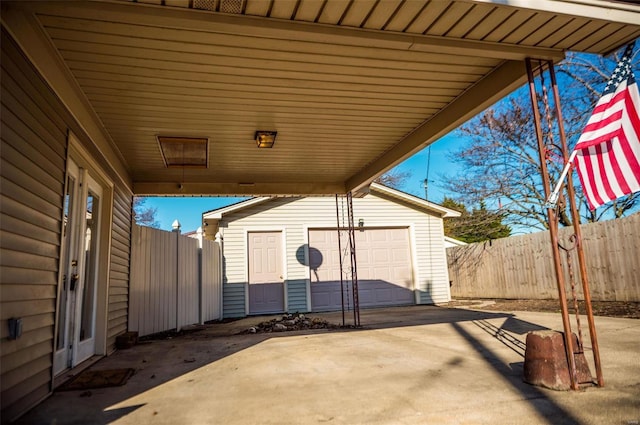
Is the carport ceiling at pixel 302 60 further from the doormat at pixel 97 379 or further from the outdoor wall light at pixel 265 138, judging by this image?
the doormat at pixel 97 379

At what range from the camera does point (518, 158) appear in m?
12.2

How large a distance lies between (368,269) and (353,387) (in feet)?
25.5

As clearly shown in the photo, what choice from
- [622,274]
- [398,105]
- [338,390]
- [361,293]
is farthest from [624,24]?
[361,293]

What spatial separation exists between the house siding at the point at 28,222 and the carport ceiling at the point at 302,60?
1.11 ft

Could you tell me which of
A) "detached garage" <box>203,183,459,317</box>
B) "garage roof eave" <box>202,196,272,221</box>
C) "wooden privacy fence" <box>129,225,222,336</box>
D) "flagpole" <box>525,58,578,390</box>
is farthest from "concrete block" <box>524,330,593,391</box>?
"garage roof eave" <box>202,196,272,221</box>

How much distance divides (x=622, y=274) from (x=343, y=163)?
576 cm

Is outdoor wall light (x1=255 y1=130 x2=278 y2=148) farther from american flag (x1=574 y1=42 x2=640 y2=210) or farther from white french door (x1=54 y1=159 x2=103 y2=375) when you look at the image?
american flag (x1=574 y1=42 x2=640 y2=210)

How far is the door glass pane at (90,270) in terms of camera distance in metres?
4.38

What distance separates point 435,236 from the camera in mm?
11289

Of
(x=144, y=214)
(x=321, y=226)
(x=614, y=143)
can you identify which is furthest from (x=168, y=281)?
(x=144, y=214)

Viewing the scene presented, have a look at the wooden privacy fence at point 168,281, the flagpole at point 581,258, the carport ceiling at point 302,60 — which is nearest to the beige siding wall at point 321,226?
the wooden privacy fence at point 168,281

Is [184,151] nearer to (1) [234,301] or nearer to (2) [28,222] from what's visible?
(2) [28,222]

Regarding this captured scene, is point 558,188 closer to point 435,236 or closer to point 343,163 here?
point 343,163

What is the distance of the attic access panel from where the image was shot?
16.3 ft
